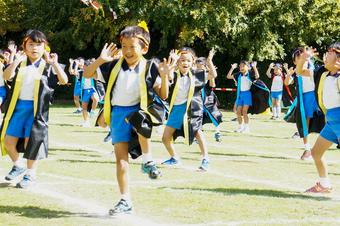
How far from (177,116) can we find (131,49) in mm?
3890

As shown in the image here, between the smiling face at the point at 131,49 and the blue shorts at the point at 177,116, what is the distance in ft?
12.4

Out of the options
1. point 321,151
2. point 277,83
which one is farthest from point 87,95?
point 321,151

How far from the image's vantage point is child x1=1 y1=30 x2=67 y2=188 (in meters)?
8.31

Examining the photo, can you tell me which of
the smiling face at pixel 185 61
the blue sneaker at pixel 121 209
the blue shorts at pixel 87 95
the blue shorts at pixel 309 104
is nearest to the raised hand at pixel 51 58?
the blue sneaker at pixel 121 209

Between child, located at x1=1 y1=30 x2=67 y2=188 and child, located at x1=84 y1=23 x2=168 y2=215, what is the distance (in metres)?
1.44

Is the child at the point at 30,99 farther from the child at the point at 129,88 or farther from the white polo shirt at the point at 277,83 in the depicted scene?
the white polo shirt at the point at 277,83

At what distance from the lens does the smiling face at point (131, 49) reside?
6941 mm

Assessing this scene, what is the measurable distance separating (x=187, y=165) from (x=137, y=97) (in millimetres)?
4092

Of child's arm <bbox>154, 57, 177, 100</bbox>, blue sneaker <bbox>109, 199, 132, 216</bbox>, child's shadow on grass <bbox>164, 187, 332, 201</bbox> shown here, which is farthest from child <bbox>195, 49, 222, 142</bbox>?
blue sneaker <bbox>109, 199, 132, 216</bbox>

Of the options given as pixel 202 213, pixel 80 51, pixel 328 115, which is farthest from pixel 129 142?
pixel 80 51

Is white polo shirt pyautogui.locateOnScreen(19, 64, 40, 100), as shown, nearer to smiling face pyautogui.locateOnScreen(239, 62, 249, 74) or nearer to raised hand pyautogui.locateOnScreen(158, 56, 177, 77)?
raised hand pyautogui.locateOnScreen(158, 56, 177, 77)

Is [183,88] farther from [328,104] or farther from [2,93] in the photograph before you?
[2,93]

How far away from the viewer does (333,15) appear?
104ft

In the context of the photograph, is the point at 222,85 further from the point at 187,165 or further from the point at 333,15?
the point at 187,165
